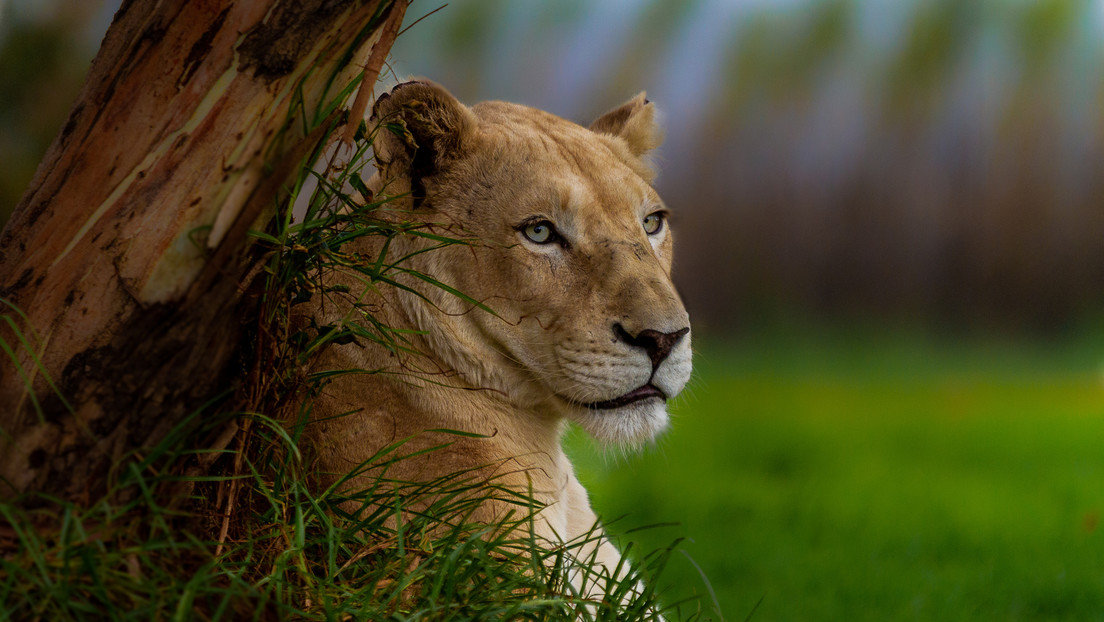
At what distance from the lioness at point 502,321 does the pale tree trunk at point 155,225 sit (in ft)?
1.71

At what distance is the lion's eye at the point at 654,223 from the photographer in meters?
2.83

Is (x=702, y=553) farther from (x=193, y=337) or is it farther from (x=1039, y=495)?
(x=193, y=337)

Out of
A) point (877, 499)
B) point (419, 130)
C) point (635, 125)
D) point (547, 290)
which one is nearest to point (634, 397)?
point (547, 290)

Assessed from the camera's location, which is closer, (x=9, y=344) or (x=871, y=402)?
(x=9, y=344)

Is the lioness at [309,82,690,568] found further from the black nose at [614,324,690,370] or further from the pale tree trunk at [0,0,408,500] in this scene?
the pale tree trunk at [0,0,408,500]

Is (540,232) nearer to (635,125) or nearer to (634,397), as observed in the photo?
(634,397)

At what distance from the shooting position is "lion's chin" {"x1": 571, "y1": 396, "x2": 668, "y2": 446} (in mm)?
Answer: 2445

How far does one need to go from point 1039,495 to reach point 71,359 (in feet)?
19.3

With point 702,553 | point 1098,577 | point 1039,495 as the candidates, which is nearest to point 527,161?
point 702,553

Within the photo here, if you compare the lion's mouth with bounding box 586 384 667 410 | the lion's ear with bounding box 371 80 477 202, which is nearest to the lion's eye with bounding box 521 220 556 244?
the lion's ear with bounding box 371 80 477 202

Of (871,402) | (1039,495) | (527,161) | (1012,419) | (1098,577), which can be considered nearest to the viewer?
(527,161)

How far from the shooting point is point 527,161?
2568 mm

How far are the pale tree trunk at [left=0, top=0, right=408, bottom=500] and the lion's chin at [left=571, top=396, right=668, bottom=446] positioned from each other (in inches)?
39.5

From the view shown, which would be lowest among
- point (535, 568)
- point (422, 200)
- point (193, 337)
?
point (535, 568)
